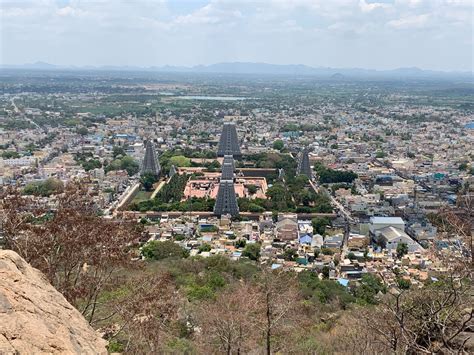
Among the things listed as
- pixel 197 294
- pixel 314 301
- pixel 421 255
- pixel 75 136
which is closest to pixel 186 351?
pixel 197 294

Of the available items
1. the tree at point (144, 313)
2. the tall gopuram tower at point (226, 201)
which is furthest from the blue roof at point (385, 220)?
the tree at point (144, 313)

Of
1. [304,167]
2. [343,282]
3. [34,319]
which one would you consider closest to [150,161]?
[304,167]

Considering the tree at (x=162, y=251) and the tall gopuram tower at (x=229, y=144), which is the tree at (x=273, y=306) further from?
the tall gopuram tower at (x=229, y=144)

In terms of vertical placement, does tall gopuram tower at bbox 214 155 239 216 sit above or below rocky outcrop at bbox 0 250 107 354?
below

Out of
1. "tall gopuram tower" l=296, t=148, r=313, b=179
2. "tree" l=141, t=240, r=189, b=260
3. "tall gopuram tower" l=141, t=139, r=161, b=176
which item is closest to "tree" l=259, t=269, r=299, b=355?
"tree" l=141, t=240, r=189, b=260

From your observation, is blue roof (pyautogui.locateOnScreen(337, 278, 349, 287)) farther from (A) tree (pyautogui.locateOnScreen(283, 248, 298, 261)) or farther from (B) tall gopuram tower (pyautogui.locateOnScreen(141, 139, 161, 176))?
(B) tall gopuram tower (pyautogui.locateOnScreen(141, 139, 161, 176))

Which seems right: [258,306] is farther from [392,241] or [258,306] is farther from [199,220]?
[199,220]

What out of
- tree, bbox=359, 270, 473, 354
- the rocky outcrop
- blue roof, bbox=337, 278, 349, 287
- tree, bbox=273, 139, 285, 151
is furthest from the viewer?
tree, bbox=273, 139, 285, 151
